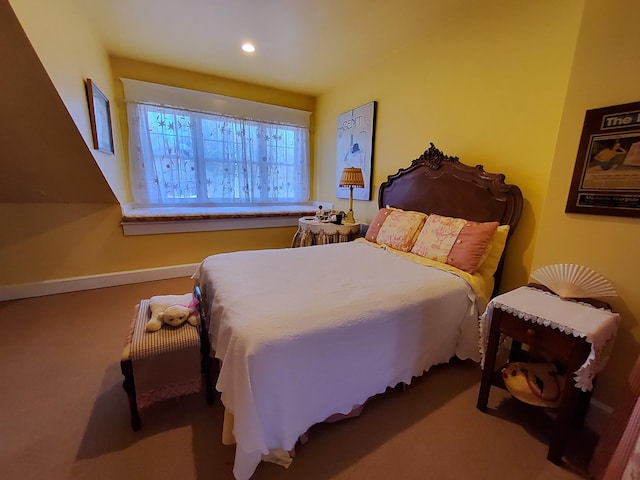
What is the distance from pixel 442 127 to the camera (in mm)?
2336

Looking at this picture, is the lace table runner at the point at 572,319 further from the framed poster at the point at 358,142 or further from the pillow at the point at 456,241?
the framed poster at the point at 358,142

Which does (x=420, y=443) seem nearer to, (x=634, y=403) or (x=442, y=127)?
(x=634, y=403)

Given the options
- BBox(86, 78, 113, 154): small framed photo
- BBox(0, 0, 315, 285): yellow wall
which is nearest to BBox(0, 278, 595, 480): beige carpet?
BBox(0, 0, 315, 285): yellow wall

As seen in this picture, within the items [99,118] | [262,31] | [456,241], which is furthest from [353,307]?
[99,118]

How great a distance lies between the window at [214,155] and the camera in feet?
10.6

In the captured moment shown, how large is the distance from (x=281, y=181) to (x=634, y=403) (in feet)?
12.7

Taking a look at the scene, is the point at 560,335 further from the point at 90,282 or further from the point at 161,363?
the point at 90,282

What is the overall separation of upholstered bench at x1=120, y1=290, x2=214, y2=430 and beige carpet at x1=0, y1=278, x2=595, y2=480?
0.15 metres

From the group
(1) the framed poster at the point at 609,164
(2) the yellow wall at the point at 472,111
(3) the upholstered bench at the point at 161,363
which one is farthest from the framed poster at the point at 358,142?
(3) the upholstered bench at the point at 161,363

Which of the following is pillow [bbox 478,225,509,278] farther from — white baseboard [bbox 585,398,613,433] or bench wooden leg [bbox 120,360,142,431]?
bench wooden leg [bbox 120,360,142,431]

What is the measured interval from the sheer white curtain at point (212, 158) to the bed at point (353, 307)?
201 centimetres

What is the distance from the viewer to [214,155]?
11.8ft

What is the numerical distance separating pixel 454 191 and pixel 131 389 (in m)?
2.40

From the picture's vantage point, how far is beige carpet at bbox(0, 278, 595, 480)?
45.4 inches
